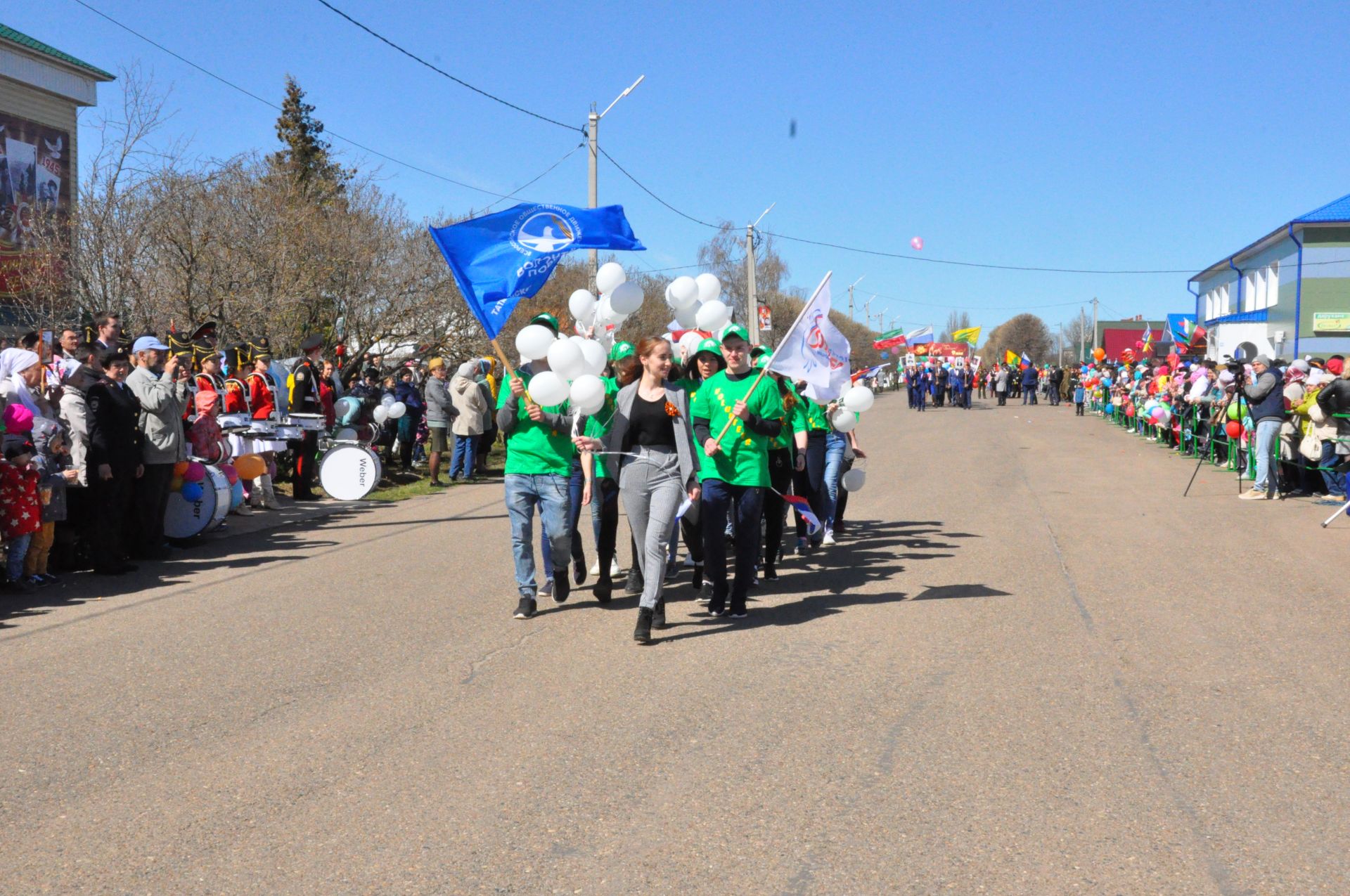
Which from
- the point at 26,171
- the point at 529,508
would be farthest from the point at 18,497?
the point at 26,171

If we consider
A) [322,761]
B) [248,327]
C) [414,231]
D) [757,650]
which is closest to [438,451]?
[248,327]

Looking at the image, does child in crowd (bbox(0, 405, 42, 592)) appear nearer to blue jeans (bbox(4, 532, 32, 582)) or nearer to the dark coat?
blue jeans (bbox(4, 532, 32, 582))

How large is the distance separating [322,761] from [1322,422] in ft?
44.3

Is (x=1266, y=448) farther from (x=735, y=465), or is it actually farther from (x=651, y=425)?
(x=651, y=425)

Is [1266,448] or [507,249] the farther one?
[1266,448]

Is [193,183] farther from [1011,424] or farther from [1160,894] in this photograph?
[1011,424]

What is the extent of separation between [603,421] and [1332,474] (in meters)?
10.9

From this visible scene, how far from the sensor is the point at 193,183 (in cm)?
1969

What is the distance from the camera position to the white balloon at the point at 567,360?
25.6 feet

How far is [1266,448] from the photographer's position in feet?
51.3

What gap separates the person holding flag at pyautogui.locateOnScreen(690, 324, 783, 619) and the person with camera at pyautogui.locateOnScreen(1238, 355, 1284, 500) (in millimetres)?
10030

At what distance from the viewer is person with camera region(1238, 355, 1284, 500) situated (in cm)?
1560

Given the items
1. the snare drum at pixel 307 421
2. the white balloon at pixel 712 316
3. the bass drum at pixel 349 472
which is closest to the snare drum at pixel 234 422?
the snare drum at pixel 307 421

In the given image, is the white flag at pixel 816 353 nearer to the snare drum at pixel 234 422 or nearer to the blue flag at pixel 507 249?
the blue flag at pixel 507 249
